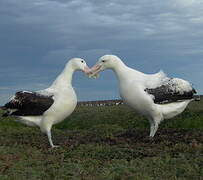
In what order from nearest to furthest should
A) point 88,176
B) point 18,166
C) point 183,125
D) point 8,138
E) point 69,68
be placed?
point 88,176 → point 18,166 → point 69,68 → point 8,138 → point 183,125

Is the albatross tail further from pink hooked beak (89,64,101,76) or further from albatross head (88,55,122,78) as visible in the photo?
pink hooked beak (89,64,101,76)

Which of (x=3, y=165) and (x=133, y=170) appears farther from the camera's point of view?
(x=3, y=165)

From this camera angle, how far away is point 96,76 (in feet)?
44.3

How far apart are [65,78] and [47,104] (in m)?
1.09

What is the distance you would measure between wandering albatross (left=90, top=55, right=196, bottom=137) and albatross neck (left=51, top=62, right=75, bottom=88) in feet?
2.36

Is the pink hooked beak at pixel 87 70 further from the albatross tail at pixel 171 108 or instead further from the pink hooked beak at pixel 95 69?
the albatross tail at pixel 171 108

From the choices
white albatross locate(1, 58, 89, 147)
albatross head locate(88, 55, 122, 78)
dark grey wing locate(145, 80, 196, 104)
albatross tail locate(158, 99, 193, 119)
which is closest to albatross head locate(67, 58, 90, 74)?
white albatross locate(1, 58, 89, 147)

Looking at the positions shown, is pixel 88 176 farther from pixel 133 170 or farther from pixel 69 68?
pixel 69 68

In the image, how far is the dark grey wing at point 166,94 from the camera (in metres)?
12.8

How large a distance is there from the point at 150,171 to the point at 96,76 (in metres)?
5.12

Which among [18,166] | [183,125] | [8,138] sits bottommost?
[183,125]

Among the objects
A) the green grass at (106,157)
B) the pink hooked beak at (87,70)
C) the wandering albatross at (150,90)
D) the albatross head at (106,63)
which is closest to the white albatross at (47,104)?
the pink hooked beak at (87,70)

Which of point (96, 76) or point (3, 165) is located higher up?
point (96, 76)

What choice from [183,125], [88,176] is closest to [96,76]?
[88,176]
